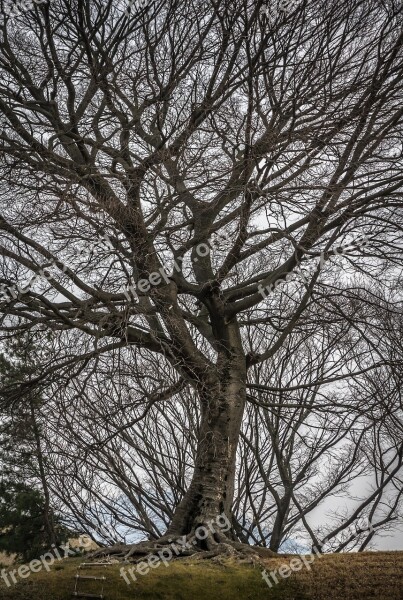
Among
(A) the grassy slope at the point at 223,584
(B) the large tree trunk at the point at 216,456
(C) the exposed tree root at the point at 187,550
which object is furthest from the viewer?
(B) the large tree trunk at the point at 216,456

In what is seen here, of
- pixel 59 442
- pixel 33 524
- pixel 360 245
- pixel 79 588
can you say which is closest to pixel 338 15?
pixel 360 245

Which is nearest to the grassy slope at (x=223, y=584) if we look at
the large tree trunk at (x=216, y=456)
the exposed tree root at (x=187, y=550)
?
the exposed tree root at (x=187, y=550)

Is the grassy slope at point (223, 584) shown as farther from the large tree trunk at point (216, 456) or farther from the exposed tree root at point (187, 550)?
the large tree trunk at point (216, 456)

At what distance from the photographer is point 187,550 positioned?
16.9ft

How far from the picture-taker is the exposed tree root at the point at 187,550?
490 centimetres

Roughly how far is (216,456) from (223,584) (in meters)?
1.72

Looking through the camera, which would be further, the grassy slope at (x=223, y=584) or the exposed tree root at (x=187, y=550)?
the exposed tree root at (x=187, y=550)

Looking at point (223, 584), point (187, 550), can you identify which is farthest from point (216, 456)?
point (223, 584)

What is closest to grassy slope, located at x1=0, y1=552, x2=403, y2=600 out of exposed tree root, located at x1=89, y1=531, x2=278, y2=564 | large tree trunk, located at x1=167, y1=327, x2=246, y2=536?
exposed tree root, located at x1=89, y1=531, x2=278, y2=564

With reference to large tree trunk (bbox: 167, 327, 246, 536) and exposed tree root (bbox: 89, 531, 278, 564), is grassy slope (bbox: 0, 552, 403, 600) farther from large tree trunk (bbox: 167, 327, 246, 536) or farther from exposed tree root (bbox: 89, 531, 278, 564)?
large tree trunk (bbox: 167, 327, 246, 536)

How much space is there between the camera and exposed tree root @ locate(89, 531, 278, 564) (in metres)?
4.90

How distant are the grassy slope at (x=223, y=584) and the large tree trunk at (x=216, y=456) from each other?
94 centimetres

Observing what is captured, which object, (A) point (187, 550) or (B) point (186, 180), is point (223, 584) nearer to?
(A) point (187, 550)

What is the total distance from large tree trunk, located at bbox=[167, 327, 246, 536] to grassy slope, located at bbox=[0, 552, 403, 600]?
0.94 metres
